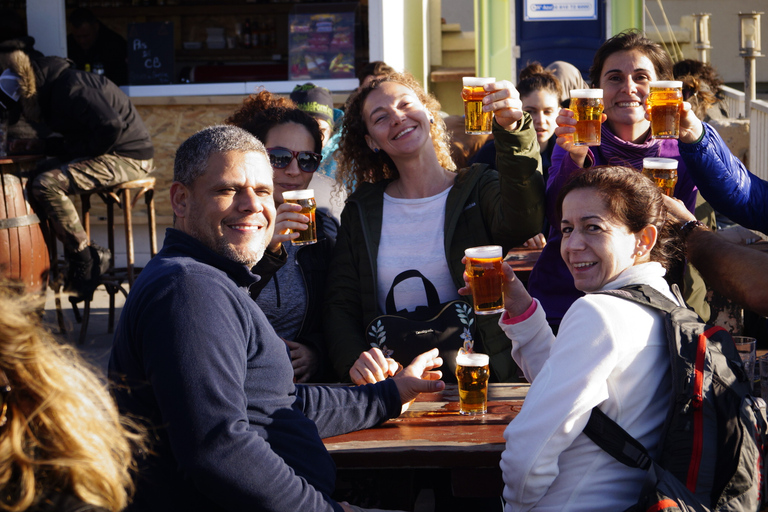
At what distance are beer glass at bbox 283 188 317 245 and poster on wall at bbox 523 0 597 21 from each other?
233 inches

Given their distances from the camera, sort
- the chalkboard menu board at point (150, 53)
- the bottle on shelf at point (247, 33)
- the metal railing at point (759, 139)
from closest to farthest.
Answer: the metal railing at point (759, 139) < the chalkboard menu board at point (150, 53) < the bottle on shelf at point (247, 33)

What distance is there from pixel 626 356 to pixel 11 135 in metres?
6.38

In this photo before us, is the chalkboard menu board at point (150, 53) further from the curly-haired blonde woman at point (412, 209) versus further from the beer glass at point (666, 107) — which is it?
the beer glass at point (666, 107)

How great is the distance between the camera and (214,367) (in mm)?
1692

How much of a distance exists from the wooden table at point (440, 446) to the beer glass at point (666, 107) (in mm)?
1148

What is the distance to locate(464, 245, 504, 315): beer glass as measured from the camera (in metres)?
2.36

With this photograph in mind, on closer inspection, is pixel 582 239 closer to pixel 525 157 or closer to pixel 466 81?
pixel 525 157

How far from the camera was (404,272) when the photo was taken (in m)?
2.96

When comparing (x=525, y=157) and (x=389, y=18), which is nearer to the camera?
(x=525, y=157)

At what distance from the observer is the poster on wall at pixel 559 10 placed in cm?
797

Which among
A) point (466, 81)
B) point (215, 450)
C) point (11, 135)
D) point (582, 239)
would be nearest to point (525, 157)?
point (466, 81)

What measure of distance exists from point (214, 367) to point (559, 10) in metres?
7.31

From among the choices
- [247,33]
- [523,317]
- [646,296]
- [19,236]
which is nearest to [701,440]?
[646,296]

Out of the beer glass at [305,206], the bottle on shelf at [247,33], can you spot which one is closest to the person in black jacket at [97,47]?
the bottle on shelf at [247,33]
